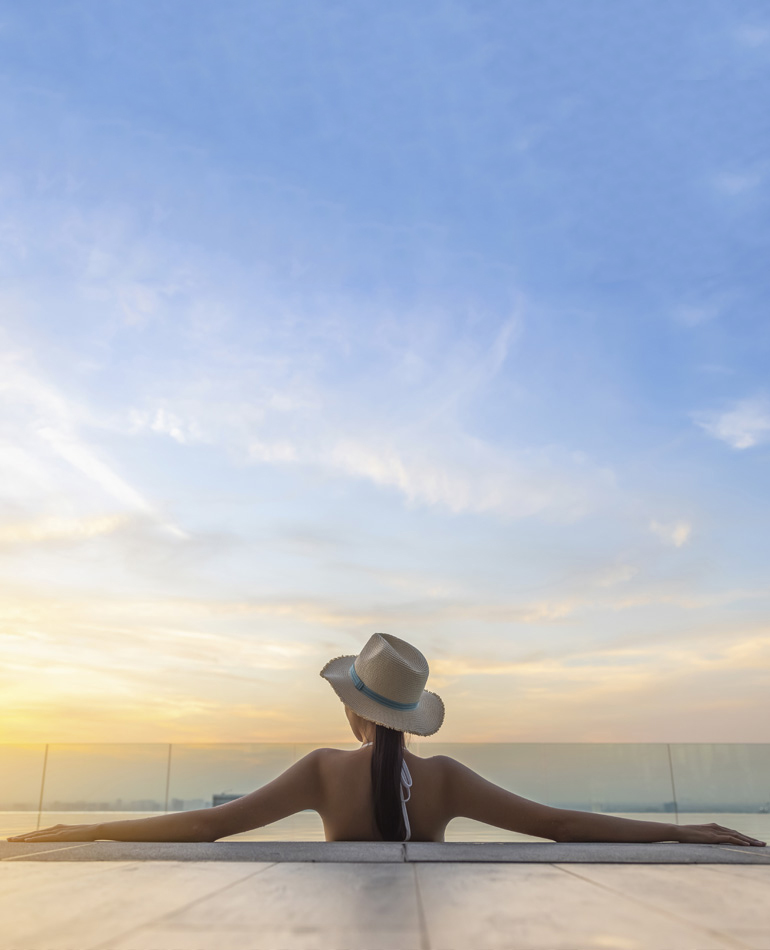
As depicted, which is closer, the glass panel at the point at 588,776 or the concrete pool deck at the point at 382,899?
the concrete pool deck at the point at 382,899

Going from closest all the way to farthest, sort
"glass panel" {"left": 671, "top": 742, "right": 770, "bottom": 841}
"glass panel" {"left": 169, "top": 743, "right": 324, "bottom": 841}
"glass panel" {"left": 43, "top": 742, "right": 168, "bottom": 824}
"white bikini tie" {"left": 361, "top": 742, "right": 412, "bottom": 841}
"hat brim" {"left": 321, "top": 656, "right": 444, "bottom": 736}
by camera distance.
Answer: "white bikini tie" {"left": 361, "top": 742, "right": 412, "bottom": 841}, "hat brim" {"left": 321, "top": 656, "right": 444, "bottom": 736}, "glass panel" {"left": 671, "top": 742, "right": 770, "bottom": 841}, "glass panel" {"left": 169, "top": 743, "right": 324, "bottom": 841}, "glass panel" {"left": 43, "top": 742, "right": 168, "bottom": 824}

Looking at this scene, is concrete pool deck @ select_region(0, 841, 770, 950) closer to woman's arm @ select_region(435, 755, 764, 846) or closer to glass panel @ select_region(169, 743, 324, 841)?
woman's arm @ select_region(435, 755, 764, 846)

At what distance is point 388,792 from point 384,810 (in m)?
0.07

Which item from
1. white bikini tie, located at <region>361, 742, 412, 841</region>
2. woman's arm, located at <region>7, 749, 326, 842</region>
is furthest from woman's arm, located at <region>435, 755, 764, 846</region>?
woman's arm, located at <region>7, 749, 326, 842</region>

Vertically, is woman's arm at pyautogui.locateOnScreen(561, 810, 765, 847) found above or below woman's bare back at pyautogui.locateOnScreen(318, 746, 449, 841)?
below

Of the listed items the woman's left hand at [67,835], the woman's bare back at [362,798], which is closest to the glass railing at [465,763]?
the woman's bare back at [362,798]

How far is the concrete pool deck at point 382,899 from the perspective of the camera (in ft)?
2.76

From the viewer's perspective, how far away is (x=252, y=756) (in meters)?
7.91

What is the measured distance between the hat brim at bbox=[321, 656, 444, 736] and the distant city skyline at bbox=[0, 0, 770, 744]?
462cm

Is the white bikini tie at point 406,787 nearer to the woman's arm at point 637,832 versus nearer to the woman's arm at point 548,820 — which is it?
the woman's arm at point 548,820

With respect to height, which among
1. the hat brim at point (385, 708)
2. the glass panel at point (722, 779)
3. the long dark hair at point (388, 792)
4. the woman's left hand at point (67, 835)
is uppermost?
the hat brim at point (385, 708)

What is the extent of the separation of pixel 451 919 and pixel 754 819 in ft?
26.2

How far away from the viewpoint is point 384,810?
2.21 metres

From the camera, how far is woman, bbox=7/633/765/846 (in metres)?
2.14
